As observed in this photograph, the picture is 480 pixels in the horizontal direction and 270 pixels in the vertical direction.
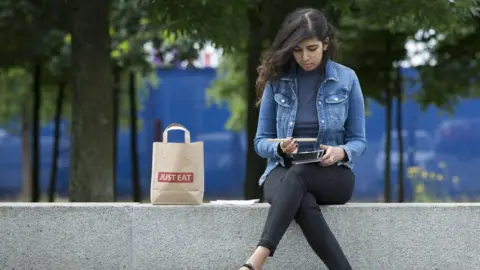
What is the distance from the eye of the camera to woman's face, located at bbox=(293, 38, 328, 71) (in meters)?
5.14

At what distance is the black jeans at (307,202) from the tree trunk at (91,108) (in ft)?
14.1

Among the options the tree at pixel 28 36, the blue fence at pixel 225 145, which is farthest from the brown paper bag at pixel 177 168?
the blue fence at pixel 225 145

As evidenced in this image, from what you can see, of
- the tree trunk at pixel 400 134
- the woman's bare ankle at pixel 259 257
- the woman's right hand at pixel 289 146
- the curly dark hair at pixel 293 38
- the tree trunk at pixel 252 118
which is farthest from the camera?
the tree trunk at pixel 400 134

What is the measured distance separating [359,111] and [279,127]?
474 millimetres

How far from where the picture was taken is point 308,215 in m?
4.95

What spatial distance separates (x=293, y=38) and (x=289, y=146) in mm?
641

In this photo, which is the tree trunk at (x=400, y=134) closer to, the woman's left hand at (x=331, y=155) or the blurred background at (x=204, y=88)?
the blurred background at (x=204, y=88)

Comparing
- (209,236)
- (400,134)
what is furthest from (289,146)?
(400,134)

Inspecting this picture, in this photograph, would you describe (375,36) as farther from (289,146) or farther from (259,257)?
(259,257)

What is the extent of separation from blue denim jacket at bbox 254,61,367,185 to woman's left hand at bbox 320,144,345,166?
0.11 meters

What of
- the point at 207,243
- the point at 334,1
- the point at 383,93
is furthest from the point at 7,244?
the point at 383,93

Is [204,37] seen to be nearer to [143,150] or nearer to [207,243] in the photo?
[207,243]

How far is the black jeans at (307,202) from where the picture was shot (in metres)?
4.86

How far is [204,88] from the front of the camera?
1725 centimetres
